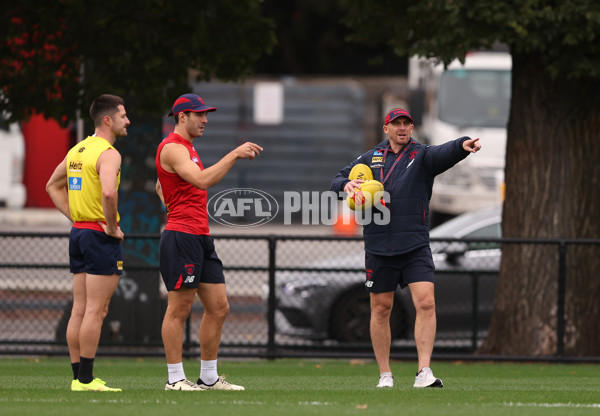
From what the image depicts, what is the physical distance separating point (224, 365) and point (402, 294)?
2050 mm

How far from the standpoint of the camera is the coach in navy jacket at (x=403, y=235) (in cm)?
848

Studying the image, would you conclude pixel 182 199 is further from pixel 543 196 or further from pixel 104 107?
pixel 543 196

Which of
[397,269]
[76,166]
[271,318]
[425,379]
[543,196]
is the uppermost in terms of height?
[76,166]

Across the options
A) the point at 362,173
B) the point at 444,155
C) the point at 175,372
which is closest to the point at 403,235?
the point at 362,173

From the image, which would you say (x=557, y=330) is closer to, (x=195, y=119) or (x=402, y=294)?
(x=402, y=294)

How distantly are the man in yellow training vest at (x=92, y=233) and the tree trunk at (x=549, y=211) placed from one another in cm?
530

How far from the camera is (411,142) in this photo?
28.7 feet

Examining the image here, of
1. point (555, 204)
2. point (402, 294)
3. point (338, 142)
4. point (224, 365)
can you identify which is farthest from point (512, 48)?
point (338, 142)

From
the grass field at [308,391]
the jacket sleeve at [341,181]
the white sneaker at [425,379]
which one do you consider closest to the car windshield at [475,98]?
the grass field at [308,391]

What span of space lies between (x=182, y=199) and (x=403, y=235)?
1.75 meters

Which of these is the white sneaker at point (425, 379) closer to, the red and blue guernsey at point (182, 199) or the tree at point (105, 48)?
the red and blue guernsey at point (182, 199)

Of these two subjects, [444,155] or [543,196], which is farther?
[543,196]

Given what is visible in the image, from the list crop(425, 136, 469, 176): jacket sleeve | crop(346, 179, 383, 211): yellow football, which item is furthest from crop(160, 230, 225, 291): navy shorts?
crop(425, 136, 469, 176): jacket sleeve

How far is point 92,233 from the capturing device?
7.78 m
